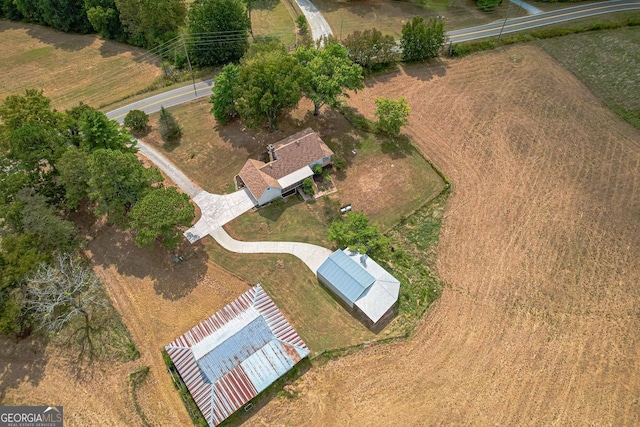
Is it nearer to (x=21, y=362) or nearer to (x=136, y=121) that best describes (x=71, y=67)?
(x=136, y=121)

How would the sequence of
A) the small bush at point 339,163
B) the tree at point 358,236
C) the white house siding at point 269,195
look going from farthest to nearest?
the small bush at point 339,163, the white house siding at point 269,195, the tree at point 358,236

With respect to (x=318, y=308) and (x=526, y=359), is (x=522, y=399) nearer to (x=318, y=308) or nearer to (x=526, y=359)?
(x=526, y=359)

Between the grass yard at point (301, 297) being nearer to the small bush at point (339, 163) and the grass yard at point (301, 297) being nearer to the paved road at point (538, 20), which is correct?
the small bush at point (339, 163)

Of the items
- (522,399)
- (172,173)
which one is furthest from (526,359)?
(172,173)

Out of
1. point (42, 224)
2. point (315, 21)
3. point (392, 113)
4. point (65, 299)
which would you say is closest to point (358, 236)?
point (392, 113)

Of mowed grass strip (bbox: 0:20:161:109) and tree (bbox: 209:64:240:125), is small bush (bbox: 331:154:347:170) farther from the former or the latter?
mowed grass strip (bbox: 0:20:161:109)

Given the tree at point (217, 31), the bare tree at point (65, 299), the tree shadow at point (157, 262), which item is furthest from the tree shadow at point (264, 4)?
the bare tree at point (65, 299)
